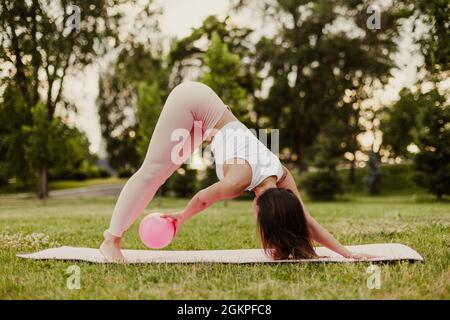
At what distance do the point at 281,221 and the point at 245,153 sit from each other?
1.91 feet

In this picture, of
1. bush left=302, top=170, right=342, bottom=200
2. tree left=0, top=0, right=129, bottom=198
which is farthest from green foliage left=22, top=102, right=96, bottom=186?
bush left=302, top=170, right=342, bottom=200

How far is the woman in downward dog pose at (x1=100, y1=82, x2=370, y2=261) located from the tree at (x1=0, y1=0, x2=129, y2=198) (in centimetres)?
1318

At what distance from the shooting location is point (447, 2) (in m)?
6.17

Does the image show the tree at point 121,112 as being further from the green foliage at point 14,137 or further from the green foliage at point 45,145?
the green foliage at point 45,145

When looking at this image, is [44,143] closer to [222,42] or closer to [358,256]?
[222,42]

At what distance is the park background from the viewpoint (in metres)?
3.37

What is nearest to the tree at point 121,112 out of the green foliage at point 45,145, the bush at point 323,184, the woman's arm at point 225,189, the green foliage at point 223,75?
the green foliage at point 45,145

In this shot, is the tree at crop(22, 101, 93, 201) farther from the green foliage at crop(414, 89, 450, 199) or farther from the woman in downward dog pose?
the woman in downward dog pose

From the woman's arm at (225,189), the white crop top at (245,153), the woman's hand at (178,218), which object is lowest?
the woman's hand at (178,218)

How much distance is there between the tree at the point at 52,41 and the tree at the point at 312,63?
742 cm

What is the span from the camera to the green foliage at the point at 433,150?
16578 mm

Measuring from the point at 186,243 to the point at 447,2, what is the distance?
174 inches

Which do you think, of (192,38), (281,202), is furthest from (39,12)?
(281,202)
